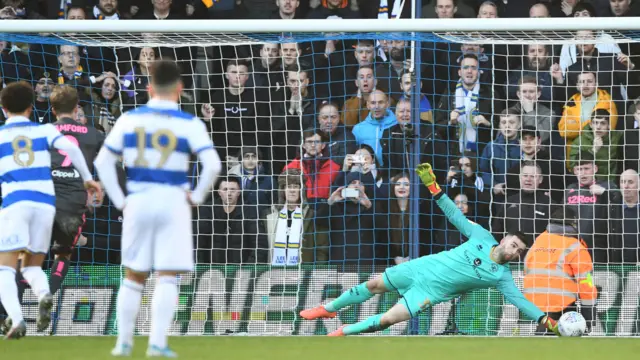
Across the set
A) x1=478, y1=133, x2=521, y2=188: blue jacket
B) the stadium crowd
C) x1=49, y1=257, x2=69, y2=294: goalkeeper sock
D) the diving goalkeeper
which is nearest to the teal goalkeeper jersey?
the diving goalkeeper

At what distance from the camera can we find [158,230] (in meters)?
6.40

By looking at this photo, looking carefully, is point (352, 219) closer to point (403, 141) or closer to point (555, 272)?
point (403, 141)

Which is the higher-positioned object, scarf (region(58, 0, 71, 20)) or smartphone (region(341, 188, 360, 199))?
scarf (region(58, 0, 71, 20))

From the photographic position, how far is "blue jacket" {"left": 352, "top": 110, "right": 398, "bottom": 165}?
11086mm

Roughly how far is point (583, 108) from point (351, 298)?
10.3 feet

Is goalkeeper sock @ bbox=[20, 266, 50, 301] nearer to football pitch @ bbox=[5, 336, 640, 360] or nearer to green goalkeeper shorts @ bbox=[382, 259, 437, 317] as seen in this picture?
football pitch @ bbox=[5, 336, 640, 360]

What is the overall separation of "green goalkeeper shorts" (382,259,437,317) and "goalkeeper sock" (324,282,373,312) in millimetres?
221

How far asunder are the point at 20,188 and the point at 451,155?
4.97 m

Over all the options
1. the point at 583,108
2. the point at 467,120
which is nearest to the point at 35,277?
the point at 467,120

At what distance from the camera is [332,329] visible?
36.6ft

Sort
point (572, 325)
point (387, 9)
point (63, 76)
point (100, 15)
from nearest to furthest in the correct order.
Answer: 1. point (572, 325)
2. point (63, 76)
3. point (387, 9)
4. point (100, 15)

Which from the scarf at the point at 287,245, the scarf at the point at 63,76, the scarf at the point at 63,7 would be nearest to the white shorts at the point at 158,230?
the scarf at the point at 287,245

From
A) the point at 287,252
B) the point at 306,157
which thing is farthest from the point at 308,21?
the point at 287,252

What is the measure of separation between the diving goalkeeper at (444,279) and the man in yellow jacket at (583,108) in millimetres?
1630
